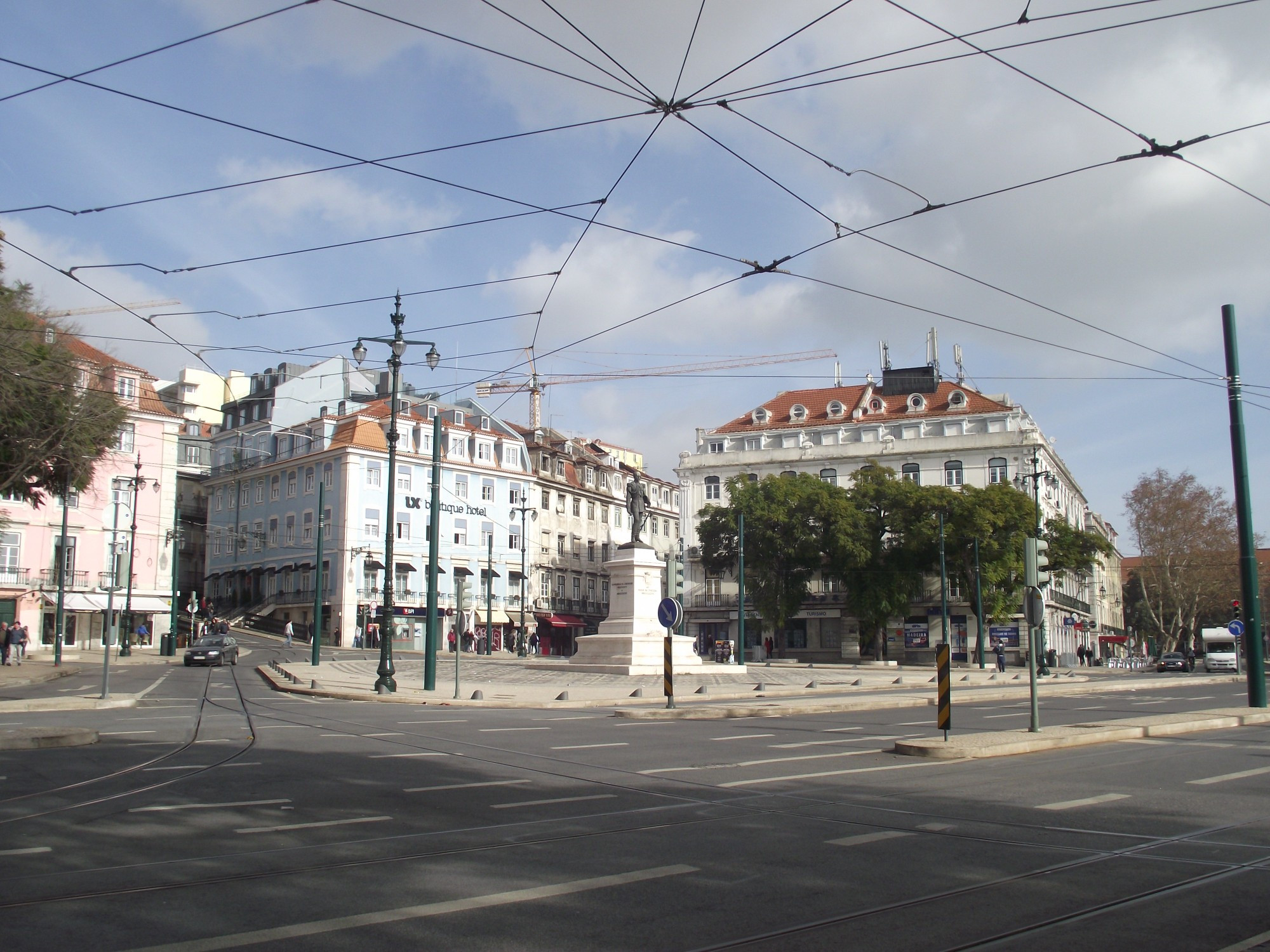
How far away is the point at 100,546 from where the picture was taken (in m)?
59.7

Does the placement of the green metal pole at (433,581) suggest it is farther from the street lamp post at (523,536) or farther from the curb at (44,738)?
the street lamp post at (523,536)

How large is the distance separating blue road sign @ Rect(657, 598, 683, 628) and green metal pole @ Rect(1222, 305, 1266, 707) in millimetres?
11572

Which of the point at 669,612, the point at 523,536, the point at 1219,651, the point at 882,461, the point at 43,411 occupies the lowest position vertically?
the point at 1219,651

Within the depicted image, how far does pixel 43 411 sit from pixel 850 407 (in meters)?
64.5

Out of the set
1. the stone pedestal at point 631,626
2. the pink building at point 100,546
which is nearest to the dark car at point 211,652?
the pink building at point 100,546

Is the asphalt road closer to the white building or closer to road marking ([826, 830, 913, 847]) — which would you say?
road marking ([826, 830, 913, 847])

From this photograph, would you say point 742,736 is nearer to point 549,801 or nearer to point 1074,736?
point 1074,736

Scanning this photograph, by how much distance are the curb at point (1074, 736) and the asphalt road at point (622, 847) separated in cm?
38

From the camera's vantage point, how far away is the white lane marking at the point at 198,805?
897 centimetres

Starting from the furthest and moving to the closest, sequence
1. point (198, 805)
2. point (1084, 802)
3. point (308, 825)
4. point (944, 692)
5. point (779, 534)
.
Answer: point (779, 534) < point (944, 692) < point (1084, 802) < point (198, 805) < point (308, 825)

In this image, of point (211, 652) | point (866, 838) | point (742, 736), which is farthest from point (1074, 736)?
point (211, 652)

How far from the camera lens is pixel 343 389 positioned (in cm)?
7994

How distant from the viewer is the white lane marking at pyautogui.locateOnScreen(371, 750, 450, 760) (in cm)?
1285

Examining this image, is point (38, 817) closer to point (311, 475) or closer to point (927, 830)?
point (927, 830)
